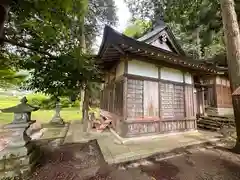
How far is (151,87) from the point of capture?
5.78 meters

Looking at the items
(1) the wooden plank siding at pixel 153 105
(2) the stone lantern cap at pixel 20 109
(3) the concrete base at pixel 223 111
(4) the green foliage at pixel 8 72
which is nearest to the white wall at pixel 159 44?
(1) the wooden plank siding at pixel 153 105

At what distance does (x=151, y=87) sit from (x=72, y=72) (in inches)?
128

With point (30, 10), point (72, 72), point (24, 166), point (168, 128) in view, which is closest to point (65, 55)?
point (72, 72)

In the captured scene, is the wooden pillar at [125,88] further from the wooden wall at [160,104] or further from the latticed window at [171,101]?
the latticed window at [171,101]

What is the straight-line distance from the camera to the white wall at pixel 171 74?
6.20 metres

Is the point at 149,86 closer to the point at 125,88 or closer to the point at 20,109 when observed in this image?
the point at 125,88

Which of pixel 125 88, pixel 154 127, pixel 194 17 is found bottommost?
pixel 154 127

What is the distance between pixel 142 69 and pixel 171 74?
1.69 metres

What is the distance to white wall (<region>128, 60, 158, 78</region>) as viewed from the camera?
542 centimetres

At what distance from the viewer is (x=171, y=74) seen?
6410 millimetres

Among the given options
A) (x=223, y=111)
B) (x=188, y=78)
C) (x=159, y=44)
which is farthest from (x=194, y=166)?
(x=223, y=111)

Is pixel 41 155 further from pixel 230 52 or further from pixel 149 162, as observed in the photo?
pixel 230 52

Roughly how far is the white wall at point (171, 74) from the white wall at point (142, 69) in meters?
0.47

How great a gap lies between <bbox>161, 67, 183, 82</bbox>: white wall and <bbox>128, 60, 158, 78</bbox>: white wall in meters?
0.47
